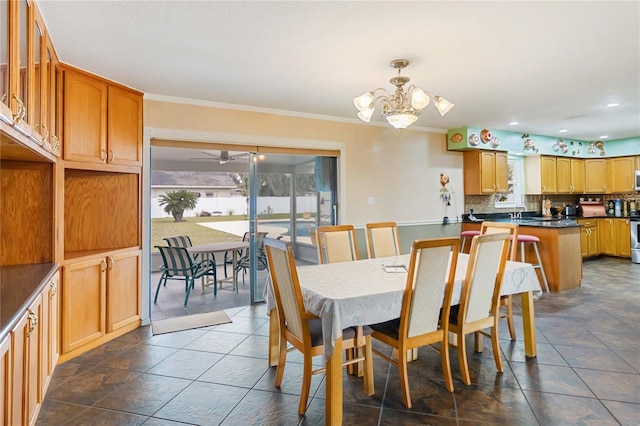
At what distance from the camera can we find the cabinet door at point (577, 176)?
706 cm

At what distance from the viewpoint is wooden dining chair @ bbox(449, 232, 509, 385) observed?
2352mm

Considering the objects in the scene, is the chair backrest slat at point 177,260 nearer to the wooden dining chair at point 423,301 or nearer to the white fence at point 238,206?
the white fence at point 238,206

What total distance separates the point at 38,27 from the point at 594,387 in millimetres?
4040

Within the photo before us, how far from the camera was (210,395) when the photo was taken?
2346mm

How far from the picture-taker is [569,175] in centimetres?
699

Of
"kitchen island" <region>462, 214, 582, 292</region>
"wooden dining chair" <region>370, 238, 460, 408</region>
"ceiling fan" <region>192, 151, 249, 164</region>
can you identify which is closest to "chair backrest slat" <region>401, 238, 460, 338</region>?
"wooden dining chair" <region>370, 238, 460, 408</region>

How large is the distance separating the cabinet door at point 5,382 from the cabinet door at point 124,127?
2.13m

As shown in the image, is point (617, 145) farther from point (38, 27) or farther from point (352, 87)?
point (38, 27)

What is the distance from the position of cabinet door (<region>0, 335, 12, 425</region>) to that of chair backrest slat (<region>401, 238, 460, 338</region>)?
1.86m

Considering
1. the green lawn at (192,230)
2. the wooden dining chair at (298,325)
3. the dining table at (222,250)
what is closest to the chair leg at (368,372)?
the wooden dining chair at (298,325)

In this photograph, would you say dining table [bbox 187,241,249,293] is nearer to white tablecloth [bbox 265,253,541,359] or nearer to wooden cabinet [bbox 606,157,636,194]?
white tablecloth [bbox 265,253,541,359]

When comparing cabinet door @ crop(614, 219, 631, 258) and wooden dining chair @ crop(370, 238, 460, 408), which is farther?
cabinet door @ crop(614, 219, 631, 258)

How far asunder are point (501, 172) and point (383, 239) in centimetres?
356

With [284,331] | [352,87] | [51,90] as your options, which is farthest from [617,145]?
[51,90]
